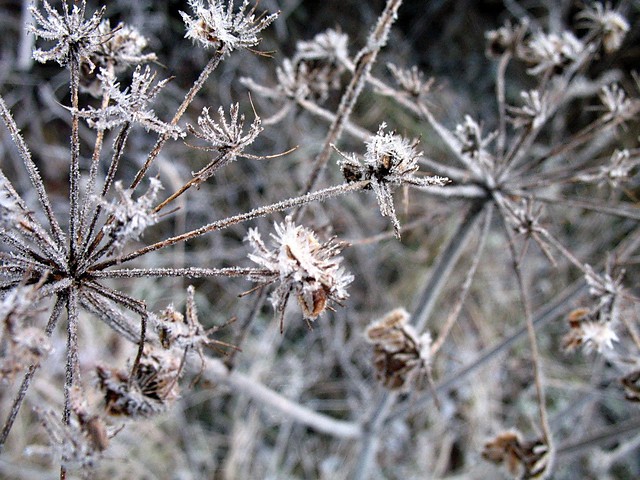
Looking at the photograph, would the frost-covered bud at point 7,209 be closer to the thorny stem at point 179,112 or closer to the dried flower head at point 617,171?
the thorny stem at point 179,112

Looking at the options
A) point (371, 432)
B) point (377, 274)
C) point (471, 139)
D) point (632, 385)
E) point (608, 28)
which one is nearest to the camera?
point (471, 139)

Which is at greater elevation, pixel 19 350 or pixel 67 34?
pixel 67 34

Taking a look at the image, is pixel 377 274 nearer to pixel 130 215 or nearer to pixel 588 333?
pixel 588 333

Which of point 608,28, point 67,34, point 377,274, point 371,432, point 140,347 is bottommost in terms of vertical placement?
point 140,347

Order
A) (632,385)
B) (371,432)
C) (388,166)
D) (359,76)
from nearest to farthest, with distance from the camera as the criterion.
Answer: (388,166) → (359,76) → (632,385) → (371,432)

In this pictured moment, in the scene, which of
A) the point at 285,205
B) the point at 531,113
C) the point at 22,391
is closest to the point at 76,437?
the point at 22,391

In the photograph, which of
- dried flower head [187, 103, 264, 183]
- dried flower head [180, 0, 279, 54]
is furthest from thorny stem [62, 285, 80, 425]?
dried flower head [180, 0, 279, 54]
